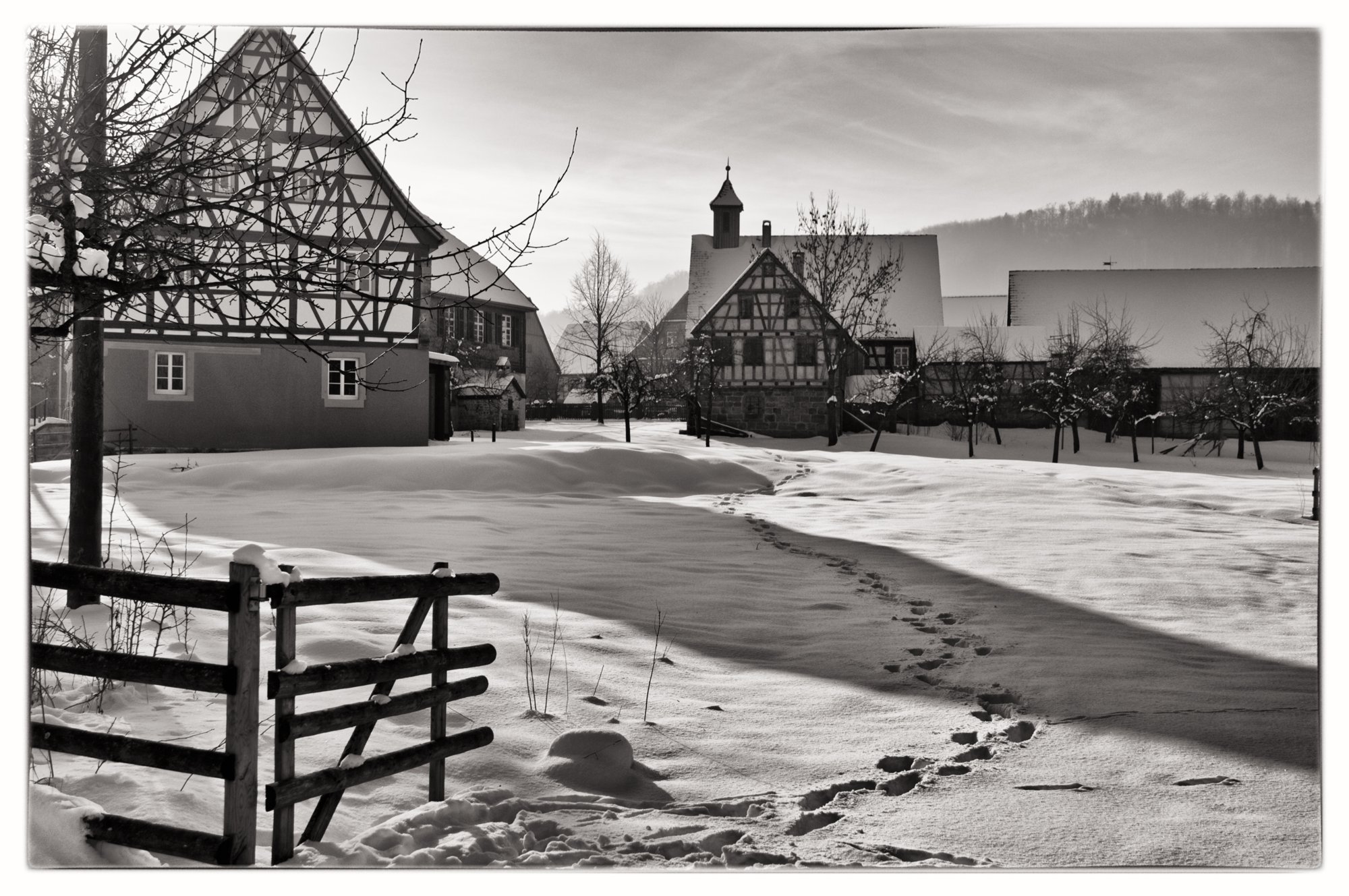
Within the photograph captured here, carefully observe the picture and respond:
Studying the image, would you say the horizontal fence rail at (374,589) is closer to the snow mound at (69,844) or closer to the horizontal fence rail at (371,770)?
the horizontal fence rail at (371,770)

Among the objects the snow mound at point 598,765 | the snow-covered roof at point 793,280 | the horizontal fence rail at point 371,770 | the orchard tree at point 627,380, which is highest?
the snow-covered roof at point 793,280

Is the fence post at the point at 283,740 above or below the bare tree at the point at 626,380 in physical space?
below

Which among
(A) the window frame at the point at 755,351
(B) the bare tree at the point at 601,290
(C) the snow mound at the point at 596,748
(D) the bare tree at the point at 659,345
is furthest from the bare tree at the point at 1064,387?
(C) the snow mound at the point at 596,748

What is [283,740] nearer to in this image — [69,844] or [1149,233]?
[69,844]

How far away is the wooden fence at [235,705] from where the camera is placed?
256 centimetres

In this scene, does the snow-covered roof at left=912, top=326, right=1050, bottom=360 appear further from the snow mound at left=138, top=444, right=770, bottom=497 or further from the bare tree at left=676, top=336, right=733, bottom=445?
the snow mound at left=138, top=444, right=770, bottom=497

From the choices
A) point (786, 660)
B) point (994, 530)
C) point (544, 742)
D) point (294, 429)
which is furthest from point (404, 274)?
point (294, 429)

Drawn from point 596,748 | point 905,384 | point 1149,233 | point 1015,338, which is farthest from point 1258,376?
point 1015,338

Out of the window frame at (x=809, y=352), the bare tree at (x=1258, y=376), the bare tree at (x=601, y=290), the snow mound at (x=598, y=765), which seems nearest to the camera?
Answer: the snow mound at (x=598, y=765)

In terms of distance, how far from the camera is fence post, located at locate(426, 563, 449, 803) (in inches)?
126

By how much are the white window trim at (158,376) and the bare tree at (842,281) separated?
44.2 ft

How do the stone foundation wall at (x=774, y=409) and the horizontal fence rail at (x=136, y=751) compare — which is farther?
the stone foundation wall at (x=774, y=409)

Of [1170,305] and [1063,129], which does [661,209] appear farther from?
[1170,305]

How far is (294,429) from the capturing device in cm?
1656
